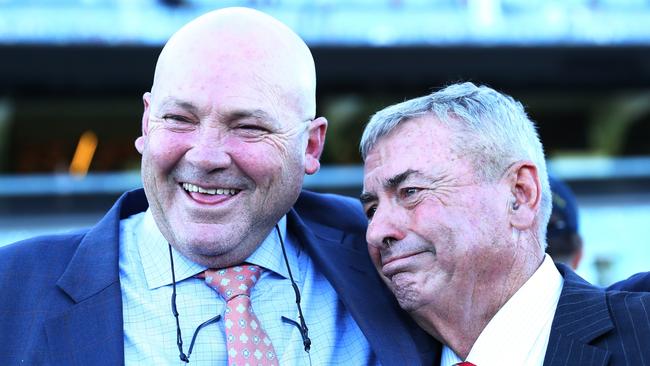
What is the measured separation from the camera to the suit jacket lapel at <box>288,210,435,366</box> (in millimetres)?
2592

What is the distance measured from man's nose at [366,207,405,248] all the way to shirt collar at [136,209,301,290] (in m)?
0.27

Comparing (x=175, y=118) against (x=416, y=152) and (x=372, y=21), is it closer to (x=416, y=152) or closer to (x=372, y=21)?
(x=416, y=152)

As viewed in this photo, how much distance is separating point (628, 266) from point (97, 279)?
6.29 metres

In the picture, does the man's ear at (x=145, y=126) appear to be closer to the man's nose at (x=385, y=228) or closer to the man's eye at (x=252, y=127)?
the man's eye at (x=252, y=127)

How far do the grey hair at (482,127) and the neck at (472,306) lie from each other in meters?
0.17

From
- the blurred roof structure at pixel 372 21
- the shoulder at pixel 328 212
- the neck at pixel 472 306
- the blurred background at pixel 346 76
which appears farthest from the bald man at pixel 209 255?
the blurred roof structure at pixel 372 21

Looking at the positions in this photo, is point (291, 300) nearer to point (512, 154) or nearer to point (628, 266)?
point (512, 154)

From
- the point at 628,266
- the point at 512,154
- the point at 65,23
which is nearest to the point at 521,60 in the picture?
the point at 628,266

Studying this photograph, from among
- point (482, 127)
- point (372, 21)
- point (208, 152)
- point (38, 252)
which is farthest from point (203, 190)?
point (372, 21)

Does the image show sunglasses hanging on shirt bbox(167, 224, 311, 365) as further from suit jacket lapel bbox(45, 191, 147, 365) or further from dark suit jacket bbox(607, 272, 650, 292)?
dark suit jacket bbox(607, 272, 650, 292)

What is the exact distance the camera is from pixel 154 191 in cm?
247

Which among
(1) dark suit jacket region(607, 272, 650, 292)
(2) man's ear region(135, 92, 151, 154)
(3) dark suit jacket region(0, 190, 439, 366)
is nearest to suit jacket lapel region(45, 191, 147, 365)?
(3) dark suit jacket region(0, 190, 439, 366)

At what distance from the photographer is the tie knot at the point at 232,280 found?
2524 mm

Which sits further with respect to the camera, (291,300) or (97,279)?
(291,300)
